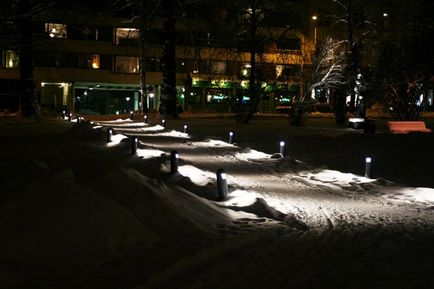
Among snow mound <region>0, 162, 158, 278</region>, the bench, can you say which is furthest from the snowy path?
the bench

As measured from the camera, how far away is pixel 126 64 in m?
77.6

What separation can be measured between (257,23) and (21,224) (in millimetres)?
38828

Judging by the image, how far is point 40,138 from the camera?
25.0 metres

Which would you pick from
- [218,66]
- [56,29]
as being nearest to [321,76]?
[56,29]

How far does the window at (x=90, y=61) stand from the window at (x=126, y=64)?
237 cm

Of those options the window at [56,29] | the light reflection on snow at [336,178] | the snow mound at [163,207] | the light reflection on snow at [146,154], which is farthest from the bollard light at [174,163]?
the window at [56,29]

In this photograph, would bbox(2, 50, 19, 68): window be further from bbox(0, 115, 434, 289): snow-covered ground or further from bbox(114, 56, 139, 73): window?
bbox(0, 115, 434, 289): snow-covered ground

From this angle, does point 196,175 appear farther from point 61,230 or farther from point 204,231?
point 61,230

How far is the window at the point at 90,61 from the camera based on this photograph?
75.7 metres

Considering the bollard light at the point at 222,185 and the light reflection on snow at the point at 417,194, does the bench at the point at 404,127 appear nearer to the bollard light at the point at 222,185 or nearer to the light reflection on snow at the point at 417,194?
the light reflection on snow at the point at 417,194

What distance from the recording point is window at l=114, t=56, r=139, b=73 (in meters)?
77.3

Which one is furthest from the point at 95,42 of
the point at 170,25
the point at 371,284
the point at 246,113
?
the point at 371,284

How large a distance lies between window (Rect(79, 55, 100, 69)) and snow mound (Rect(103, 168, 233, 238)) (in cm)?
6653

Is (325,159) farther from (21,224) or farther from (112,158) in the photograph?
(21,224)
